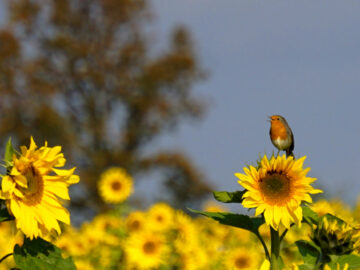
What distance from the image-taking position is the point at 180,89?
23.9 metres

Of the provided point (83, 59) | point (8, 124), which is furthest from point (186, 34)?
point (8, 124)

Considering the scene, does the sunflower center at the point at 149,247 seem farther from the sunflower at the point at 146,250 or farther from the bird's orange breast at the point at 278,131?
the bird's orange breast at the point at 278,131

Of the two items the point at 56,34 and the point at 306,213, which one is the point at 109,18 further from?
the point at 306,213

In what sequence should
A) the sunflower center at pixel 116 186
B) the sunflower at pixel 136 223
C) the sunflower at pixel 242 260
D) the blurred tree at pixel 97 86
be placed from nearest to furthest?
the sunflower at pixel 242 260, the sunflower at pixel 136 223, the sunflower center at pixel 116 186, the blurred tree at pixel 97 86

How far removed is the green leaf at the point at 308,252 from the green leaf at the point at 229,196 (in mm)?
249

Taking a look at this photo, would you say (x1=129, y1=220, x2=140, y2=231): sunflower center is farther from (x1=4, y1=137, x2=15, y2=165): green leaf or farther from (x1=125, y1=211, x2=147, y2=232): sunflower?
(x1=4, y1=137, x2=15, y2=165): green leaf

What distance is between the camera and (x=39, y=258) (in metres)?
2.53

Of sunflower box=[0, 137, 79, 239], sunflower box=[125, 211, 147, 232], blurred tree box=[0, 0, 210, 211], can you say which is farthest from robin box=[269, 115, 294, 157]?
blurred tree box=[0, 0, 210, 211]

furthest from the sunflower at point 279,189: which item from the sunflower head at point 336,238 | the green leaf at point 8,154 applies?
the green leaf at point 8,154

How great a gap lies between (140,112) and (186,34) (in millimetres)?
3192

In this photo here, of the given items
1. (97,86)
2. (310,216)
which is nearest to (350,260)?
(310,216)

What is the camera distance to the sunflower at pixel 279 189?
8.48 ft

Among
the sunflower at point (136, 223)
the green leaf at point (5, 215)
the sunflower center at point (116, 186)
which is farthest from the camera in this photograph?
the sunflower center at point (116, 186)

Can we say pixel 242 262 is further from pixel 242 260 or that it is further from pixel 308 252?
pixel 308 252
